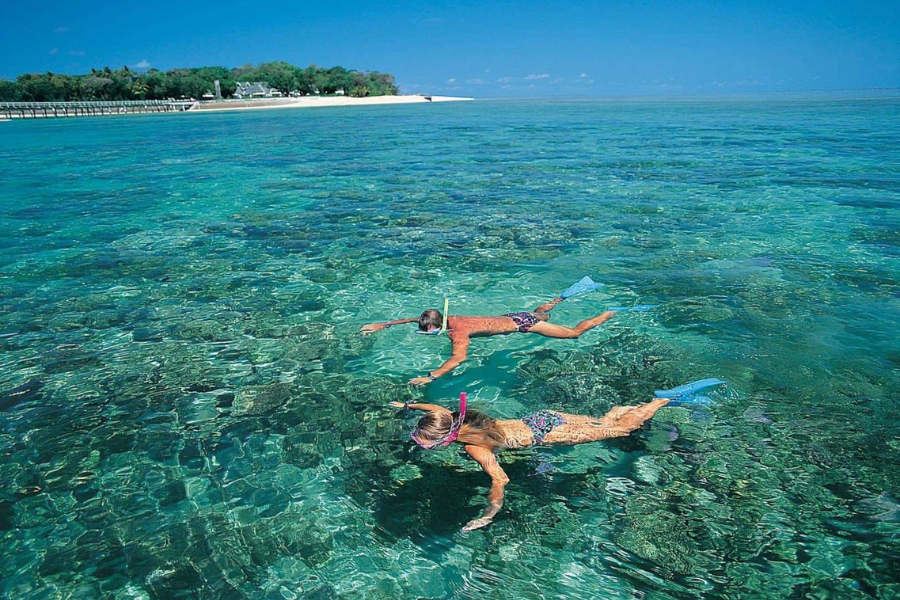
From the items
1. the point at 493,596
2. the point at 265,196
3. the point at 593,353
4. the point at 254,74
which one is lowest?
the point at 493,596

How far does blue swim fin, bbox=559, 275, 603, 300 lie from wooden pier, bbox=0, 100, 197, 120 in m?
92.4

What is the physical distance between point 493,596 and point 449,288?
670 cm

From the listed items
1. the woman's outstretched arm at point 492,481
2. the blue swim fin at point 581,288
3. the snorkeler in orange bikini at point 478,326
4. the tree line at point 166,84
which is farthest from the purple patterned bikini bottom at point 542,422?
the tree line at point 166,84

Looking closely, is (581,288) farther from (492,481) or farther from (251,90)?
(251,90)

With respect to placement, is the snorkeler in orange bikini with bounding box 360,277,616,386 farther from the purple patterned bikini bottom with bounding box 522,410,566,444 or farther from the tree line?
the tree line

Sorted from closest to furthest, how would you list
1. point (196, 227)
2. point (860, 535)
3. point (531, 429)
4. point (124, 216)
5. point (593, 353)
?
1. point (860, 535)
2. point (531, 429)
3. point (593, 353)
4. point (196, 227)
5. point (124, 216)

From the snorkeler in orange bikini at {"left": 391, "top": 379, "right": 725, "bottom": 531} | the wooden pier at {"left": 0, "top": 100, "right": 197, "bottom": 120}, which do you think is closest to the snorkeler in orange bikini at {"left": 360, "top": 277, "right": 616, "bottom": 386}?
the snorkeler in orange bikini at {"left": 391, "top": 379, "right": 725, "bottom": 531}

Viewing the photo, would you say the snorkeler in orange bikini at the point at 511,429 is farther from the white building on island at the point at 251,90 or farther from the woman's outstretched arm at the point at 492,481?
the white building on island at the point at 251,90

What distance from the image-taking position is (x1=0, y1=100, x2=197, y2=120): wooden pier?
7661cm

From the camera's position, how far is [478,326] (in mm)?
8008

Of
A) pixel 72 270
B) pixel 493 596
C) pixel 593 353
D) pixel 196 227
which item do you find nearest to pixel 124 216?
pixel 196 227

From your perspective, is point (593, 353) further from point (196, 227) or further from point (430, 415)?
point (196, 227)

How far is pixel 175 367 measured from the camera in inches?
300

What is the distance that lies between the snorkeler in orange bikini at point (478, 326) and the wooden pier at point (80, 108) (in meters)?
92.5
